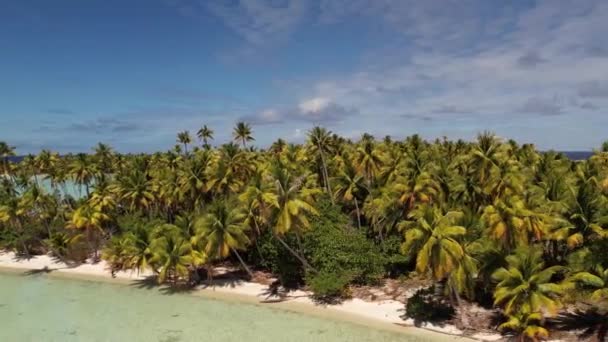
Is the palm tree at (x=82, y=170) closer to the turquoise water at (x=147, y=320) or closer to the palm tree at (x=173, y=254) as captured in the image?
the turquoise water at (x=147, y=320)

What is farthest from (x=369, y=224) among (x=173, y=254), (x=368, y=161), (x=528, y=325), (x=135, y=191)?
(x=135, y=191)

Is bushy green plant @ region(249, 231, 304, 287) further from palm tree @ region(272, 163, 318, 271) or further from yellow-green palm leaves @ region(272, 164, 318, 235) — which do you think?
yellow-green palm leaves @ region(272, 164, 318, 235)

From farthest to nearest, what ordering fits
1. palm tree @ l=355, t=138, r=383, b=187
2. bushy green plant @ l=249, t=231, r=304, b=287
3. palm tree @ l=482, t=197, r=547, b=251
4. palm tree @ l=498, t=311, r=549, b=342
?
palm tree @ l=355, t=138, r=383, b=187, bushy green plant @ l=249, t=231, r=304, b=287, palm tree @ l=482, t=197, r=547, b=251, palm tree @ l=498, t=311, r=549, b=342

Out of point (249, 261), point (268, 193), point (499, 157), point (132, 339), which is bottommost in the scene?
point (132, 339)

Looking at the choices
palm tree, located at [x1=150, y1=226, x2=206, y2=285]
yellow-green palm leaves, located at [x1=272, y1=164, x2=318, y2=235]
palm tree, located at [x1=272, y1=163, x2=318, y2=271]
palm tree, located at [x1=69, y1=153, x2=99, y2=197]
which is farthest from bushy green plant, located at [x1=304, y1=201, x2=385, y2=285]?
palm tree, located at [x1=69, y1=153, x2=99, y2=197]

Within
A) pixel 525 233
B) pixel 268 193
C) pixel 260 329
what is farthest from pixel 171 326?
pixel 525 233

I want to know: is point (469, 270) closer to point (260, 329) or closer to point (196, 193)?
point (260, 329)

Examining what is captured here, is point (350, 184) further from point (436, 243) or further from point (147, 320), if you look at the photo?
point (147, 320)
